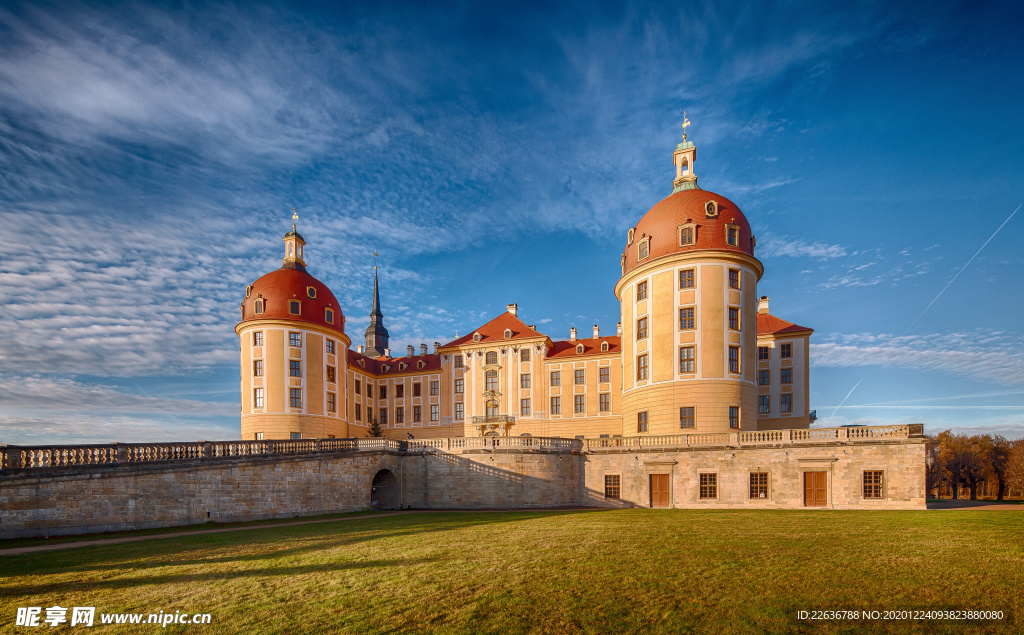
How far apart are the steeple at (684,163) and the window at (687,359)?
1627 centimetres

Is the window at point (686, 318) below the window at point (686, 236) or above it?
below

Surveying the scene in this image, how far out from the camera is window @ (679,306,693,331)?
39.5 metres

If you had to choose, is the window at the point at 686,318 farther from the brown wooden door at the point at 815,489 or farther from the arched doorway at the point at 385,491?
the arched doorway at the point at 385,491

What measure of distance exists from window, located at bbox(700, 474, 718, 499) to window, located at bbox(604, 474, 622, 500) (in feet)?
16.6

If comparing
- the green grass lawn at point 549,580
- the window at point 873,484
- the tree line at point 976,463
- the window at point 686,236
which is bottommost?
the tree line at point 976,463

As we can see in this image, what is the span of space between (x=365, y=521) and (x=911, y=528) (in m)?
21.3

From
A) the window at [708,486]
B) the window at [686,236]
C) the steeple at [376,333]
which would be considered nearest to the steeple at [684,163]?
the window at [686,236]

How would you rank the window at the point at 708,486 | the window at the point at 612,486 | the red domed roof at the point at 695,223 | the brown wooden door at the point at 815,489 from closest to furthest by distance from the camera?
1. the brown wooden door at the point at 815,489
2. the window at the point at 708,486
3. the window at the point at 612,486
4. the red domed roof at the point at 695,223

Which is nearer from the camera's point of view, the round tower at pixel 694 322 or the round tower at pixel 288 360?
the round tower at pixel 694 322

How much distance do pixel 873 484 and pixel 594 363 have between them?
89.9 ft

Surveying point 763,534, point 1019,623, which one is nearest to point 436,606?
point 1019,623

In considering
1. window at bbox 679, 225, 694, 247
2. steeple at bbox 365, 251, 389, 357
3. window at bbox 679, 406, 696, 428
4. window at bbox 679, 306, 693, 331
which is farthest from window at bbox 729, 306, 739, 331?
steeple at bbox 365, 251, 389, 357

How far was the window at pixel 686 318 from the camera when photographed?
3950 cm

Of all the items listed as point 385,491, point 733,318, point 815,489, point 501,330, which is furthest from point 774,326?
point 385,491
